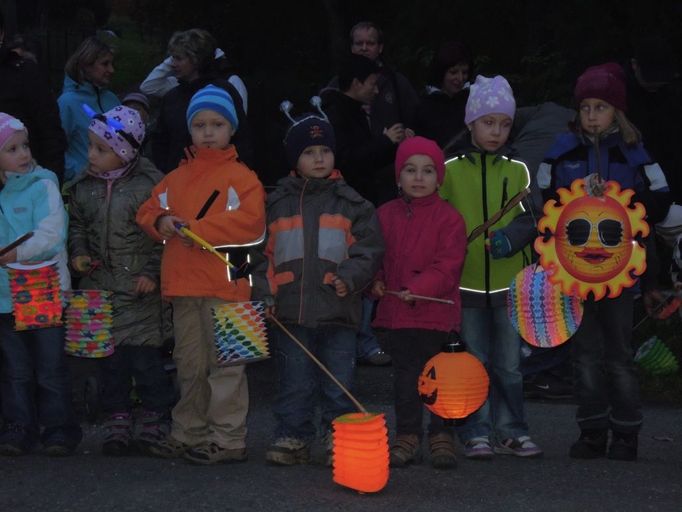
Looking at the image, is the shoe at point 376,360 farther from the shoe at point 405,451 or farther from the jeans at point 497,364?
the shoe at point 405,451

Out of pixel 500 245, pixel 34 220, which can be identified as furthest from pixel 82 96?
pixel 500 245

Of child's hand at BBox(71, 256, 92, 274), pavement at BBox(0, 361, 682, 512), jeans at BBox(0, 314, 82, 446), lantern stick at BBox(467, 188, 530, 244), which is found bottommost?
pavement at BBox(0, 361, 682, 512)

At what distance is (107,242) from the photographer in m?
6.01

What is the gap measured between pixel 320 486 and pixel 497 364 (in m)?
1.16

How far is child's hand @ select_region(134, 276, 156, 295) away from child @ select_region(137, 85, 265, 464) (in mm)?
97

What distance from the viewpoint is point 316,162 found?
5859 mm

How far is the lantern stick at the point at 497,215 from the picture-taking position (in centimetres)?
582

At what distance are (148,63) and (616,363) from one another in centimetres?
1987

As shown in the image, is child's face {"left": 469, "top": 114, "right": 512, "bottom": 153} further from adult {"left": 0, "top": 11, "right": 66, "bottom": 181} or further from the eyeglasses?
adult {"left": 0, "top": 11, "right": 66, "bottom": 181}

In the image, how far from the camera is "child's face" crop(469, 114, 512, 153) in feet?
19.7

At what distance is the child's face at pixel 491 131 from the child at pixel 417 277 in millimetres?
285

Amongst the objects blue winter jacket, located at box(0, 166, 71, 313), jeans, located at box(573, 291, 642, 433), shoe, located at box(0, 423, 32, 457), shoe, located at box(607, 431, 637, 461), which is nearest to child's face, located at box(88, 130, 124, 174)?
blue winter jacket, located at box(0, 166, 71, 313)

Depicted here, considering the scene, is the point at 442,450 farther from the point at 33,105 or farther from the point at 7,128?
the point at 33,105

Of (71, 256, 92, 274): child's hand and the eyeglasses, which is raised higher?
the eyeglasses
